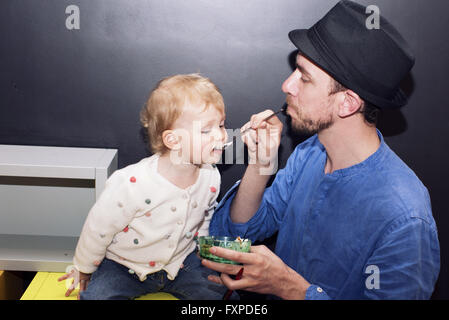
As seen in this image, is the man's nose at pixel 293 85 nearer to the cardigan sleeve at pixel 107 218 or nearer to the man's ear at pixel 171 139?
the man's ear at pixel 171 139

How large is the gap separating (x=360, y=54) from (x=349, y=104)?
17 centimetres

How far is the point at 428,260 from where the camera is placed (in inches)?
57.9

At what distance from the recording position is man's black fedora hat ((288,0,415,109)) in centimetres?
149

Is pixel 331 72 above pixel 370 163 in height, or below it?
above

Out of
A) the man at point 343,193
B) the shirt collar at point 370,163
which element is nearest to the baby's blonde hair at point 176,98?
the man at point 343,193

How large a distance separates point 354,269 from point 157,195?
2.24 feet

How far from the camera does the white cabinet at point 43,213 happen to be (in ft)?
6.42

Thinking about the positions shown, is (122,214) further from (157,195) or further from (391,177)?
(391,177)

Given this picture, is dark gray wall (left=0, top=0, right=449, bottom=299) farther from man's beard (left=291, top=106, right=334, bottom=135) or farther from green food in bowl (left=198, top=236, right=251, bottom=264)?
green food in bowl (left=198, top=236, right=251, bottom=264)

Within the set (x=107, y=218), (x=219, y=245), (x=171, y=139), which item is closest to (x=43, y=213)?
(x=107, y=218)

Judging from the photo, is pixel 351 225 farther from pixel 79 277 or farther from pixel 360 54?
pixel 79 277

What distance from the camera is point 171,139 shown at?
1.65 meters

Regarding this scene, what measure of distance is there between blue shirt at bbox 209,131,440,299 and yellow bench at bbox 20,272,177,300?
1.08 feet
